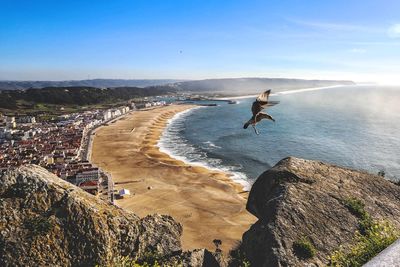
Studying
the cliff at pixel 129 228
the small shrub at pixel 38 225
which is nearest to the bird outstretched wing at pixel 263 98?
the cliff at pixel 129 228

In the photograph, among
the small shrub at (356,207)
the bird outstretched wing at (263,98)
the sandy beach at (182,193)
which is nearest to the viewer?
the bird outstretched wing at (263,98)

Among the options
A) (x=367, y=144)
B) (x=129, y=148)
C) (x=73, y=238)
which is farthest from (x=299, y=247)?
(x=367, y=144)

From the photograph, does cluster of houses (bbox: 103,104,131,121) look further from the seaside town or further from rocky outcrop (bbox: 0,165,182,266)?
rocky outcrop (bbox: 0,165,182,266)

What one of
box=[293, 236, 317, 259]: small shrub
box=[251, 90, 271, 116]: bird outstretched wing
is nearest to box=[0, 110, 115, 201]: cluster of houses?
box=[293, 236, 317, 259]: small shrub

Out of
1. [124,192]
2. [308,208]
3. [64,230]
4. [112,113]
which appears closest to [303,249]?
[308,208]

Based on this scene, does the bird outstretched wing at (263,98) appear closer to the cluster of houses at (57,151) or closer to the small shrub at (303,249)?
the small shrub at (303,249)

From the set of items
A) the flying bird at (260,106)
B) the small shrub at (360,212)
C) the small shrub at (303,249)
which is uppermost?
the flying bird at (260,106)

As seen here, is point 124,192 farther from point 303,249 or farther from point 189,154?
point 303,249
